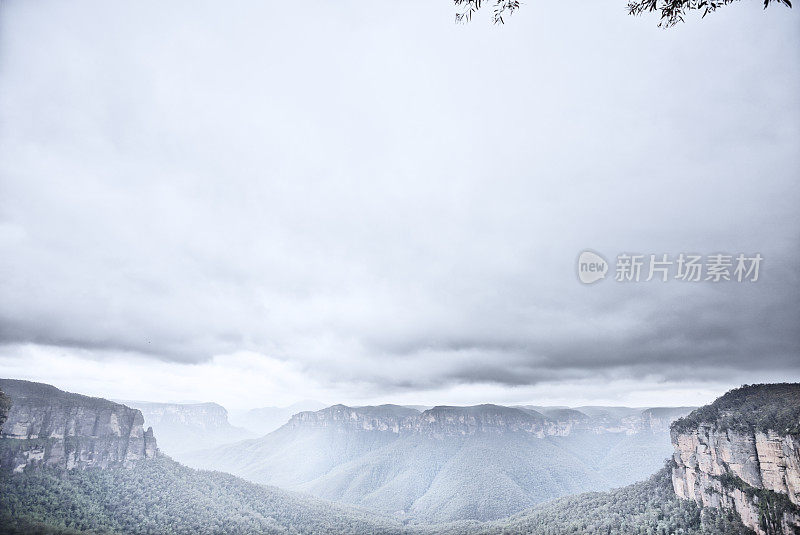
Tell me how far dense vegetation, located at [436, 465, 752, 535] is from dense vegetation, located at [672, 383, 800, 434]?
500 inches

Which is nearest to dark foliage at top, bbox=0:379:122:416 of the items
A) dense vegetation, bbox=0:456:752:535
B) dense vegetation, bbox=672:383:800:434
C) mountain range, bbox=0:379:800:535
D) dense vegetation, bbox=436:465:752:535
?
mountain range, bbox=0:379:800:535

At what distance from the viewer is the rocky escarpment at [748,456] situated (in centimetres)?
4344

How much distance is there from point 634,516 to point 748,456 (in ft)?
79.8

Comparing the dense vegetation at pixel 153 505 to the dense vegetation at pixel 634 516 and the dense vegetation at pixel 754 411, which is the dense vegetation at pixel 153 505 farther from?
the dense vegetation at pixel 754 411

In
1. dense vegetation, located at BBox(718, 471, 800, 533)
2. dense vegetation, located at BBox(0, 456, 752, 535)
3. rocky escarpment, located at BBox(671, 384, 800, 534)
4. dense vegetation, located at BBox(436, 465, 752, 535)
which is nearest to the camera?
dense vegetation, located at BBox(718, 471, 800, 533)

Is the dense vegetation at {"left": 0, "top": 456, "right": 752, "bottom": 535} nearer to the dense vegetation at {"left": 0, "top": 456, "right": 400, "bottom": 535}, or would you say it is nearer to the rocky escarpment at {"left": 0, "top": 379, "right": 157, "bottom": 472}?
the dense vegetation at {"left": 0, "top": 456, "right": 400, "bottom": 535}

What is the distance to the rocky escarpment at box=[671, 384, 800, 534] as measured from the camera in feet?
143

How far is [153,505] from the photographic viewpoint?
250ft

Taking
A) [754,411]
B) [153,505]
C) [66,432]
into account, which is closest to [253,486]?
[153,505]

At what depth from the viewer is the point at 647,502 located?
227 ft

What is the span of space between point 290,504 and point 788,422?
103356 mm

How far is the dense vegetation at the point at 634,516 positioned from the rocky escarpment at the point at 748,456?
7.74ft

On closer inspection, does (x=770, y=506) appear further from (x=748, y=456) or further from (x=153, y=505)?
(x=153, y=505)

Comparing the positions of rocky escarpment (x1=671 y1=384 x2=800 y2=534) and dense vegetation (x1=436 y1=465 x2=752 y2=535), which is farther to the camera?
dense vegetation (x1=436 y1=465 x2=752 y2=535)
